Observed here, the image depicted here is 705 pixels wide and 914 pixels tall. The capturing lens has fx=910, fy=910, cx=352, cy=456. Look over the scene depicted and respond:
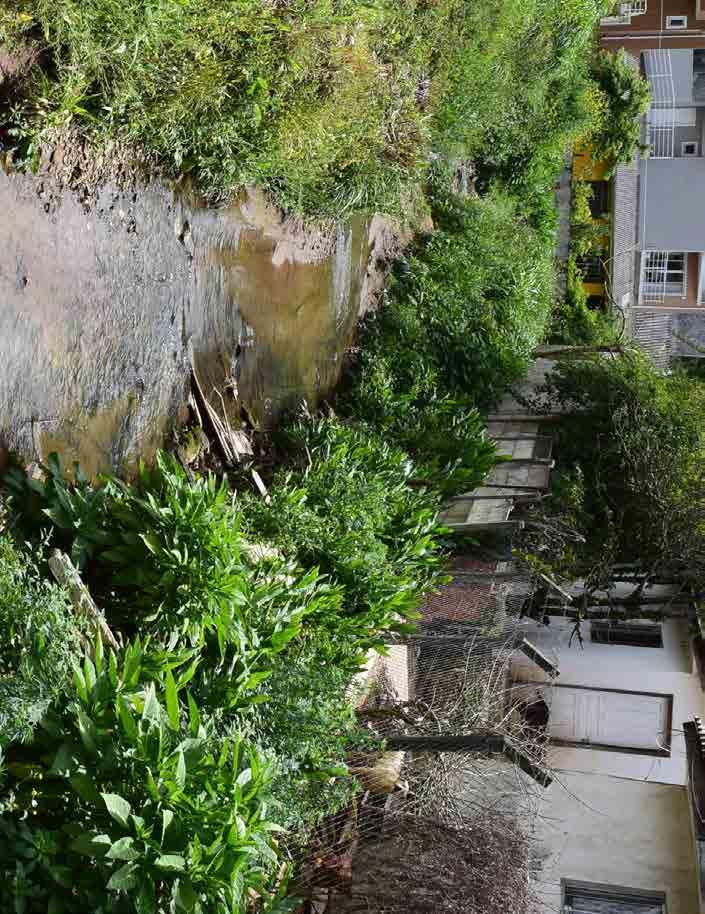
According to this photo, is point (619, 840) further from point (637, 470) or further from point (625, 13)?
point (625, 13)

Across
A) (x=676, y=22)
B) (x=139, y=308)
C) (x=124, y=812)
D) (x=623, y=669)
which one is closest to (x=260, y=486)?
(x=139, y=308)

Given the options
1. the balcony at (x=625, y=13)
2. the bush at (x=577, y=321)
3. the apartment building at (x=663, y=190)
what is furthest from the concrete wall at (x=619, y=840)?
the balcony at (x=625, y=13)

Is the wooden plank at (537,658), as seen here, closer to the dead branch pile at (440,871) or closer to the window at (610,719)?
the window at (610,719)

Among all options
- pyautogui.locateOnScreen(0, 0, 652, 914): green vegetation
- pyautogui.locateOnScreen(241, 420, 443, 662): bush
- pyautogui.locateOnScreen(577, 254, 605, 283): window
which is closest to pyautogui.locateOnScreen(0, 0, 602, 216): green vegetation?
pyautogui.locateOnScreen(0, 0, 652, 914): green vegetation

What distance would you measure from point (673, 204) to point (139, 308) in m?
14.8

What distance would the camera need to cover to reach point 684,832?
8.28m

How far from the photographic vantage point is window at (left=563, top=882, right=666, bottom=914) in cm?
798

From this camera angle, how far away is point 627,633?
11227mm

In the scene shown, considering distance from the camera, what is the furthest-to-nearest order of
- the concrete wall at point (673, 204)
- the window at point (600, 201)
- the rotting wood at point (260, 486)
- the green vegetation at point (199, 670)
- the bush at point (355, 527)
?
the concrete wall at point (673, 204)
the window at point (600, 201)
the rotting wood at point (260, 486)
the bush at point (355, 527)
the green vegetation at point (199, 670)

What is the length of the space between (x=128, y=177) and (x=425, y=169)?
4958mm

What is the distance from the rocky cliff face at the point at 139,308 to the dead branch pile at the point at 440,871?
3721 mm

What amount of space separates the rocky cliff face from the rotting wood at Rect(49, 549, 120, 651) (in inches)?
46.8

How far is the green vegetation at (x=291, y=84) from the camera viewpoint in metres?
6.19

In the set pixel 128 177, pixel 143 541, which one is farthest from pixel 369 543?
pixel 128 177
